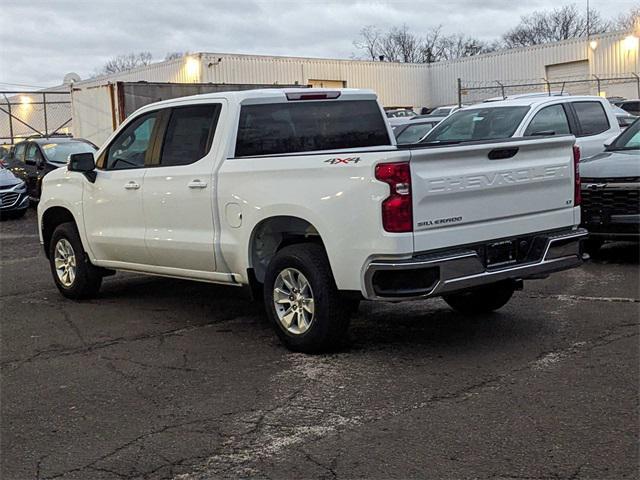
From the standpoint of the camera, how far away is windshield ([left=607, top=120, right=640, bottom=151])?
10225mm

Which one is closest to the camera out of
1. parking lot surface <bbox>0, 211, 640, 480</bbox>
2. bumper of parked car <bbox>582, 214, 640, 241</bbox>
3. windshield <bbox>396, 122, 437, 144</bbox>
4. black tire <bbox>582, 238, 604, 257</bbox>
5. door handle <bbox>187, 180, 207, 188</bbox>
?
parking lot surface <bbox>0, 211, 640, 480</bbox>

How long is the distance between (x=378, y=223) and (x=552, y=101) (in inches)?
270

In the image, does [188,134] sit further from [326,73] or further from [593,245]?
[326,73]

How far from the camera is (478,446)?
4277 millimetres

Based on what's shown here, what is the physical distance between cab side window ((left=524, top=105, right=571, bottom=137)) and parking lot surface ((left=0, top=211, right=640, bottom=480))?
11.2 feet

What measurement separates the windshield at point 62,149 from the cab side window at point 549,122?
10.9m

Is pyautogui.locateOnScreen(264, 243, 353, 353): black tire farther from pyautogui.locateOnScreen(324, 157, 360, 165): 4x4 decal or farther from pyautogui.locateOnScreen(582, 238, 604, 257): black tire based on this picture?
pyautogui.locateOnScreen(582, 238, 604, 257): black tire

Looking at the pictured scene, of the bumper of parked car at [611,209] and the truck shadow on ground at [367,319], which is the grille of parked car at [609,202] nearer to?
the bumper of parked car at [611,209]

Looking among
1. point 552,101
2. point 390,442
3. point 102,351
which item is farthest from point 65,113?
point 390,442

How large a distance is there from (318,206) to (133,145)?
8.71ft

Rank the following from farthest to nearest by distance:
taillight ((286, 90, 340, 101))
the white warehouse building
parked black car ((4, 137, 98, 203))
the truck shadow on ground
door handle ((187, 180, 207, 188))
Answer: the white warehouse building, parked black car ((4, 137, 98, 203)), taillight ((286, 90, 340, 101)), door handle ((187, 180, 207, 188)), the truck shadow on ground

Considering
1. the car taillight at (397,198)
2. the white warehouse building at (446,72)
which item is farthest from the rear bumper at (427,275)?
the white warehouse building at (446,72)

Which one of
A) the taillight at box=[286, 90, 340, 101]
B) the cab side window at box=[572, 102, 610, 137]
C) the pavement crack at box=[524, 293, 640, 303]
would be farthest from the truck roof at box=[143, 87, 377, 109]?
the cab side window at box=[572, 102, 610, 137]

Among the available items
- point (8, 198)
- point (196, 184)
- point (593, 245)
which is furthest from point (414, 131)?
point (196, 184)
